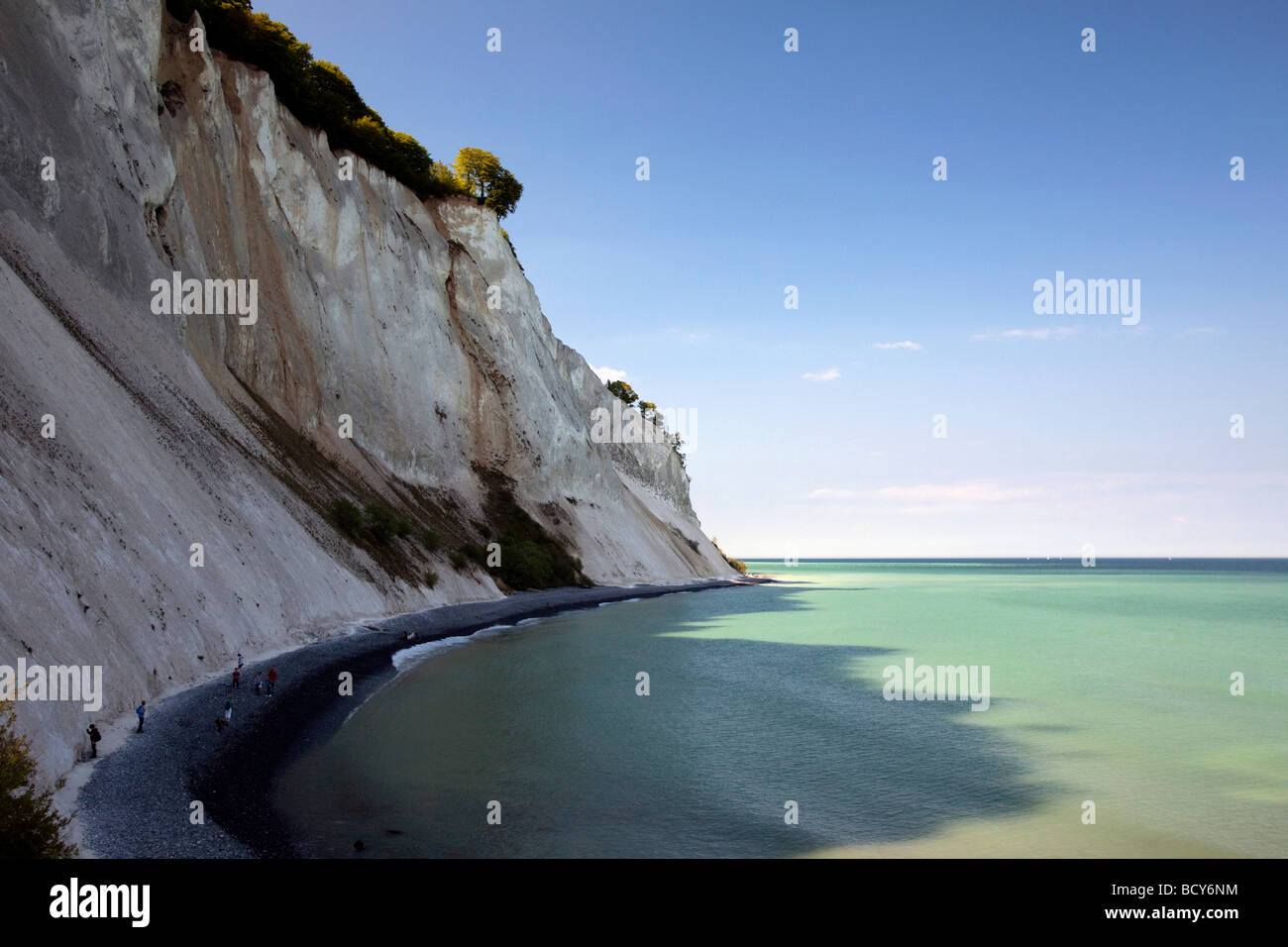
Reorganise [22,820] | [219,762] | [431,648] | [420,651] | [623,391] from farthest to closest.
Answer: [623,391] < [431,648] < [420,651] < [219,762] < [22,820]

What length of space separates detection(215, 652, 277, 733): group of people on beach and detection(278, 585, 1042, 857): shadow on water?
6.23 ft

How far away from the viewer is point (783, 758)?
62.0 ft

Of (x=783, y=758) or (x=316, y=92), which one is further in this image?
(x=316, y=92)

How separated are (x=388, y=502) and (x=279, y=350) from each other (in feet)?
31.2

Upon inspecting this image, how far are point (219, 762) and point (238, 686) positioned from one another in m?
4.73

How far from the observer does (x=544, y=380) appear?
69188mm

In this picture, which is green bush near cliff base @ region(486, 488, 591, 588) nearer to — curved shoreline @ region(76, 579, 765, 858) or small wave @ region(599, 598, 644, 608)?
small wave @ region(599, 598, 644, 608)

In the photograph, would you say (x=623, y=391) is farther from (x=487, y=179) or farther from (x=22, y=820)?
(x=22, y=820)

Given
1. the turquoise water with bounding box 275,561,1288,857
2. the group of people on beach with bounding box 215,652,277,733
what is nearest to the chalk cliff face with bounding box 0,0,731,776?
the group of people on beach with bounding box 215,652,277,733

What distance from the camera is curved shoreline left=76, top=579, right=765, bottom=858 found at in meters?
11.2

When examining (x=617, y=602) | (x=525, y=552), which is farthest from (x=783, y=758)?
(x=617, y=602)

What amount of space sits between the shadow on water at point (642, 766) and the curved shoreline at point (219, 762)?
678mm

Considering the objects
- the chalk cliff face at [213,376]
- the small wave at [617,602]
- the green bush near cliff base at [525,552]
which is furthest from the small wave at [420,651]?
the small wave at [617,602]
